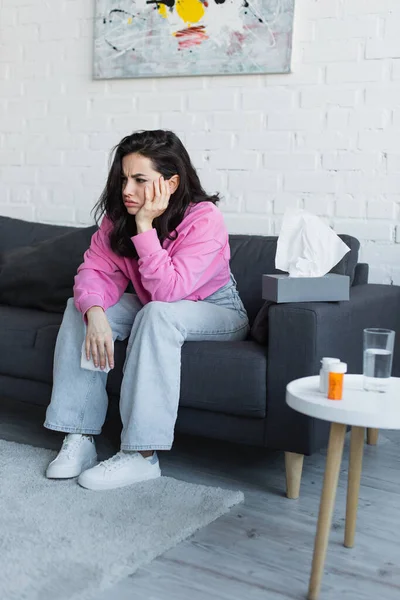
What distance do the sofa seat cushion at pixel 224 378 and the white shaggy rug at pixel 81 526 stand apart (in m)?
0.23

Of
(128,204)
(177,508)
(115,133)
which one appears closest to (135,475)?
(177,508)

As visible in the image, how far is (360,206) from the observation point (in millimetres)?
2912

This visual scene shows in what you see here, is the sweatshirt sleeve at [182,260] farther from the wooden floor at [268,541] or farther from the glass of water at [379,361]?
the glass of water at [379,361]

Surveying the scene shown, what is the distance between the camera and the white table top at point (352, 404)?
147cm

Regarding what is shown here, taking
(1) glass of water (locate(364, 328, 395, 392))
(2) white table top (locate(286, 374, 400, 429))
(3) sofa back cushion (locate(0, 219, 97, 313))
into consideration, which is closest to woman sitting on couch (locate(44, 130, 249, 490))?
(3) sofa back cushion (locate(0, 219, 97, 313))

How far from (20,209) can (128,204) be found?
1.51 meters

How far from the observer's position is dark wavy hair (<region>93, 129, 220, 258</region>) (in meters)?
2.36

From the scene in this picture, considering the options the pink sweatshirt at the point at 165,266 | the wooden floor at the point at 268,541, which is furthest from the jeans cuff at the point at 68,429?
the pink sweatshirt at the point at 165,266

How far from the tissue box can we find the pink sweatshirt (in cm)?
22

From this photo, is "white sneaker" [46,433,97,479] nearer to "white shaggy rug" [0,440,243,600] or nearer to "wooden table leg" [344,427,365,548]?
"white shaggy rug" [0,440,243,600]

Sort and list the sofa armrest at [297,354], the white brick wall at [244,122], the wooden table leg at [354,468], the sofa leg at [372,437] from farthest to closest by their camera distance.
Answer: the white brick wall at [244,122], the sofa leg at [372,437], the sofa armrest at [297,354], the wooden table leg at [354,468]

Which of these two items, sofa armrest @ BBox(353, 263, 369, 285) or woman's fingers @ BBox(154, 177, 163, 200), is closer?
woman's fingers @ BBox(154, 177, 163, 200)

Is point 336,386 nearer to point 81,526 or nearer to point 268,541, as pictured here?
point 268,541

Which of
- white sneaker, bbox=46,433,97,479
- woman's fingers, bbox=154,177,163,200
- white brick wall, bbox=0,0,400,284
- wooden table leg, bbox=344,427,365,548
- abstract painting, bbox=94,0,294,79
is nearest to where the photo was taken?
wooden table leg, bbox=344,427,365,548
